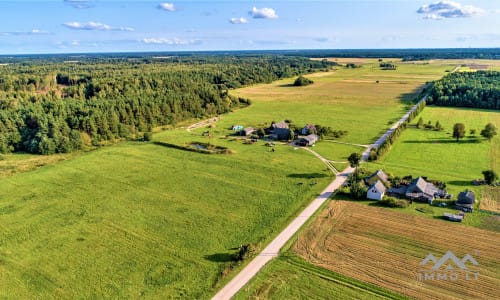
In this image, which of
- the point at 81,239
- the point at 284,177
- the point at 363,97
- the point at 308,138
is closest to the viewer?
the point at 81,239

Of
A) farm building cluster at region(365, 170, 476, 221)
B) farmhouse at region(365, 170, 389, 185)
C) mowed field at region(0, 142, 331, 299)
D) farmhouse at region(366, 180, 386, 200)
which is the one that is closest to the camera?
mowed field at region(0, 142, 331, 299)

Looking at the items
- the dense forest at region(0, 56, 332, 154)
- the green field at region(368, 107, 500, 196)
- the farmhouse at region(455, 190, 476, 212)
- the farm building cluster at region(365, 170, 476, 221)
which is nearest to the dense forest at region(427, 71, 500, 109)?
the green field at region(368, 107, 500, 196)

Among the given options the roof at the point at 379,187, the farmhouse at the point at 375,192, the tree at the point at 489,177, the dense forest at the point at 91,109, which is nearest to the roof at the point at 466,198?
the tree at the point at 489,177

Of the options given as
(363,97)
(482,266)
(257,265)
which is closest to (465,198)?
(482,266)

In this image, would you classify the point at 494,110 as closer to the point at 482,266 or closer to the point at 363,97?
the point at 363,97

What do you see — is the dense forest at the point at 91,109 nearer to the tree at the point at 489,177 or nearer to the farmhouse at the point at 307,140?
the farmhouse at the point at 307,140

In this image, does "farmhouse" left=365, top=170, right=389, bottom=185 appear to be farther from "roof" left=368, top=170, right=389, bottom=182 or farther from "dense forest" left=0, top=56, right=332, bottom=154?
"dense forest" left=0, top=56, right=332, bottom=154
